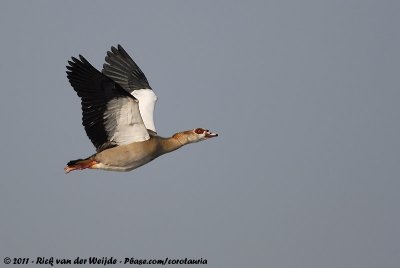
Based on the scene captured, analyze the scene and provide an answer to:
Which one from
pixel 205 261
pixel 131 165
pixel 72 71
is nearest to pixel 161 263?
pixel 205 261

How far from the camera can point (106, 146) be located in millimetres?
18281

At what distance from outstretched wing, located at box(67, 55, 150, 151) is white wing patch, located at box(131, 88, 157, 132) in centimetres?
161

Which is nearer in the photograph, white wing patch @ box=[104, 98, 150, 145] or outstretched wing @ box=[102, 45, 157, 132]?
white wing patch @ box=[104, 98, 150, 145]

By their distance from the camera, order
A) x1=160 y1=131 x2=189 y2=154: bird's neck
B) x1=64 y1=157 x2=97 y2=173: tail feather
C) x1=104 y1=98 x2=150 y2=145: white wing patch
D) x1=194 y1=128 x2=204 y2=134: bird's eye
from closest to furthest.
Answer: x1=104 y1=98 x2=150 y2=145: white wing patch, x1=64 y1=157 x2=97 y2=173: tail feather, x1=160 y1=131 x2=189 y2=154: bird's neck, x1=194 y1=128 x2=204 y2=134: bird's eye

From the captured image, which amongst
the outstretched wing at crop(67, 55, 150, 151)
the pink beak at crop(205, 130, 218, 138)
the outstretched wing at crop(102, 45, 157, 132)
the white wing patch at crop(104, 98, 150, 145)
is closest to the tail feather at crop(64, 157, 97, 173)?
the outstretched wing at crop(67, 55, 150, 151)

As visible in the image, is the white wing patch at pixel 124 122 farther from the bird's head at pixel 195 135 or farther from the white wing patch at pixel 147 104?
the white wing patch at pixel 147 104

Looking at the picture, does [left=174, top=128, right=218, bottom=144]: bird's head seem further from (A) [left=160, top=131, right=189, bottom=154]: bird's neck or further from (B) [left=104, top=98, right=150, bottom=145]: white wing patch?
(B) [left=104, top=98, right=150, bottom=145]: white wing patch

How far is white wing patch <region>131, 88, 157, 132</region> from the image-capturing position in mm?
19875

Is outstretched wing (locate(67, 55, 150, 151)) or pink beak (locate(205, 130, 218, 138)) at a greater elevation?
outstretched wing (locate(67, 55, 150, 151))

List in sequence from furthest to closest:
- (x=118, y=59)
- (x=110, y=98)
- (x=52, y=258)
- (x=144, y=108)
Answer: (x=118, y=59), (x=144, y=108), (x=52, y=258), (x=110, y=98)

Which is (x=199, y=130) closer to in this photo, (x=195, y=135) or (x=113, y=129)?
(x=195, y=135)

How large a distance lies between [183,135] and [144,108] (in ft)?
5.61

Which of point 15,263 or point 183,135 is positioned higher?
point 183,135

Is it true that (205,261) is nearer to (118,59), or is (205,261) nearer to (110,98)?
(110,98)
